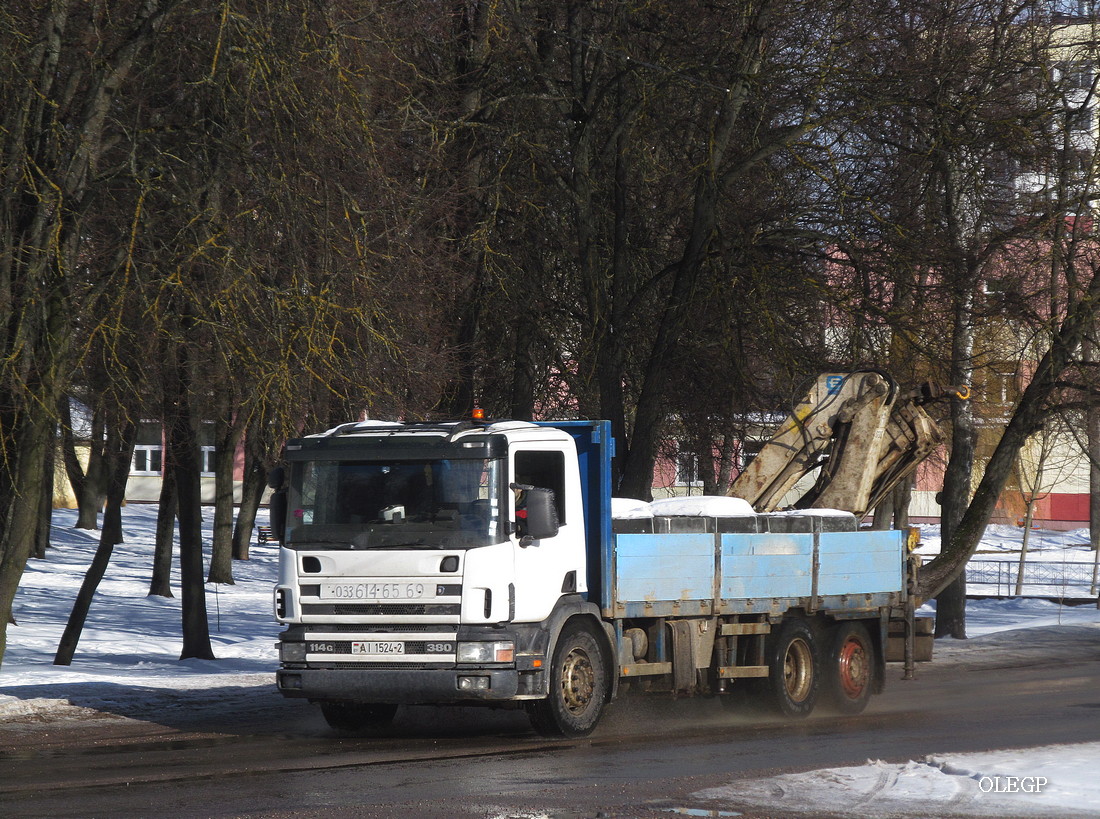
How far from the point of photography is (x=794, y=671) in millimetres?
13688

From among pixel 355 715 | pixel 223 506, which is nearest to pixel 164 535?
pixel 223 506

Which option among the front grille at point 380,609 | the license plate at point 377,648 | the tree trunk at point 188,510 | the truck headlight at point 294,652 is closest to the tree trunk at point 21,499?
the tree trunk at point 188,510

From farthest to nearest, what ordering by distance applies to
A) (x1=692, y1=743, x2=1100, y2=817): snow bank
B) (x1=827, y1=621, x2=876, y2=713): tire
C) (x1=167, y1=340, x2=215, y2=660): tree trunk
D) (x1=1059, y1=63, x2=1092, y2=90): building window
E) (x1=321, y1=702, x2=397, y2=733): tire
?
(x1=1059, y1=63, x2=1092, y2=90): building window
(x1=167, y1=340, x2=215, y2=660): tree trunk
(x1=827, y1=621, x2=876, y2=713): tire
(x1=321, y1=702, x2=397, y2=733): tire
(x1=692, y1=743, x2=1100, y2=817): snow bank

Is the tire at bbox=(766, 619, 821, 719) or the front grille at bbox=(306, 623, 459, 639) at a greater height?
the front grille at bbox=(306, 623, 459, 639)

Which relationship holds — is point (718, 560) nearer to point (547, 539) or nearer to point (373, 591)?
point (547, 539)

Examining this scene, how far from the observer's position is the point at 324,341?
40.9 ft

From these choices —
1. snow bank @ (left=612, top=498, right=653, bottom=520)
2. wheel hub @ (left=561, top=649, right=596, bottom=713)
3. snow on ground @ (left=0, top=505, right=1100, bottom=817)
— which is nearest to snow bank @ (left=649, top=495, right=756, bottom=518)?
snow bank @ (left=612, top=498, right=653, bottom=520)

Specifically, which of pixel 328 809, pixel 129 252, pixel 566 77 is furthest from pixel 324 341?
pixel 566 77

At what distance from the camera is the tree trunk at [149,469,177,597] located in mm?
22344

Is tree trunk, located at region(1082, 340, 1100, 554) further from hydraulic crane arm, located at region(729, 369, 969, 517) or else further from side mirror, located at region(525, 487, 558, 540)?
side mirror, located at region(525, 487, 558, 540)

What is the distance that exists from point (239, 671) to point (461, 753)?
7.50 m

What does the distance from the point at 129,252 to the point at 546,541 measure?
404cm

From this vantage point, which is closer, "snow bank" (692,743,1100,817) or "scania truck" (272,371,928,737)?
"snow bank" (692,743,1100,817)

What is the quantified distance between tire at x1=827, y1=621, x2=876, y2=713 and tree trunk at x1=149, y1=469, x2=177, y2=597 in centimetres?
1034
